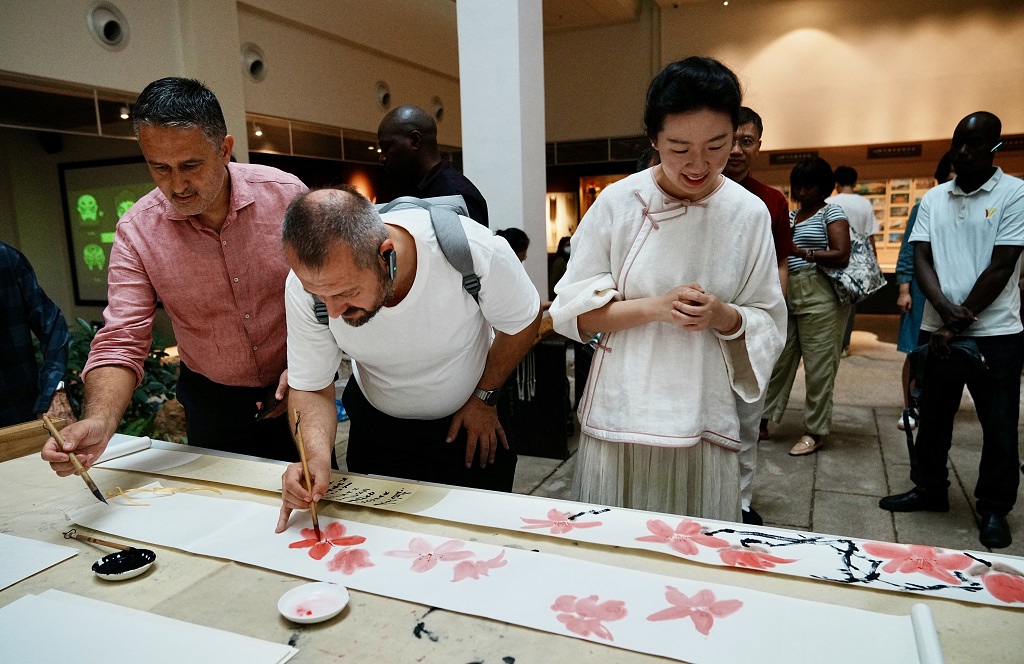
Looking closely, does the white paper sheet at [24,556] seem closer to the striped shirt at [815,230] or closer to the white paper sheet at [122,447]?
the white paper sheet at [122,447]

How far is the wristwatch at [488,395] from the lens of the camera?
160cm

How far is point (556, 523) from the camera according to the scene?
117cm

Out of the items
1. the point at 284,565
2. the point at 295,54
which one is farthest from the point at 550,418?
the point at 295,54

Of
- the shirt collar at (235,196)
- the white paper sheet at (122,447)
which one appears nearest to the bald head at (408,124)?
the shirt collar at (235,196)

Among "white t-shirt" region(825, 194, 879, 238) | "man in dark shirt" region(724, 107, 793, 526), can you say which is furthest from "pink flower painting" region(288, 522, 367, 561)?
"white t-shirt" region(825, 194, 879, 238)

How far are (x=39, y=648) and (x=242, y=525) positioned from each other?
1.25ft

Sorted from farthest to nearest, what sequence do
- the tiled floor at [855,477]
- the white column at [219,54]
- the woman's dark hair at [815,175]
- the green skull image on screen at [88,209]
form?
the green skull image on screen at [88,209]
the white column at [219,54]
the woman's dark hair at [815,175]
the tiled floor at [855,477]

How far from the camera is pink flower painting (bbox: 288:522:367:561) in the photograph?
1.13m

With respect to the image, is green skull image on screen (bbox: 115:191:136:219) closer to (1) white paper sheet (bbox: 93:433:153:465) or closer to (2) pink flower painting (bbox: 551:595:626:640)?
(1) white paper sheet (bbox: 93:433:153:465)

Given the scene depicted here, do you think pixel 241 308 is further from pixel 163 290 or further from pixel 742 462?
pixel 742 462

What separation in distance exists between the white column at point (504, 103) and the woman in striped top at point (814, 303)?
1.61m

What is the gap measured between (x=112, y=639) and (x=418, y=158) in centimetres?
230

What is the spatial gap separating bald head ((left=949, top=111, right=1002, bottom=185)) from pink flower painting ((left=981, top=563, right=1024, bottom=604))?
1.84 metres

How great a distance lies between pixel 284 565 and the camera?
1090mm
